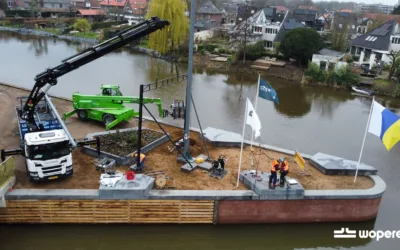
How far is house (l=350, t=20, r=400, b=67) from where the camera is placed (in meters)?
42.0

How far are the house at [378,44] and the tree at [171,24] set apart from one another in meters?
22.7

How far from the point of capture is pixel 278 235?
1382cm

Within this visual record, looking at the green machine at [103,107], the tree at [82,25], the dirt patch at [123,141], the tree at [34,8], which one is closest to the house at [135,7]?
the tree at [82,25]

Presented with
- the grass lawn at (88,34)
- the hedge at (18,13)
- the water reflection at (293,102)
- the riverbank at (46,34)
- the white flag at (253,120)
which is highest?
the hedge at (18,13)

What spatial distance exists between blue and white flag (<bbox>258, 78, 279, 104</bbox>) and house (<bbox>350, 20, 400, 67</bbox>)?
32491mm

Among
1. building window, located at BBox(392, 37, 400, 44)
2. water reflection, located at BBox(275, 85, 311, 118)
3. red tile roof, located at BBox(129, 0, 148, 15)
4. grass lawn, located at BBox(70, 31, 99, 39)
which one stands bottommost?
water reflection, located at BBox(275, 85, 311, 118)

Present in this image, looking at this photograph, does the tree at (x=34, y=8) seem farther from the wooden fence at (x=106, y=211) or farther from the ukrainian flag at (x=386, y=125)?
the ukrainian flag at (x=386, y=125)

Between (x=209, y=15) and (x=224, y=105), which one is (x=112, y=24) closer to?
(x=209, y=15)

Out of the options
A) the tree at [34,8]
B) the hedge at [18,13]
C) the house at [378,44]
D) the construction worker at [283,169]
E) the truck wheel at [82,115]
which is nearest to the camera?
the construction worker at [283,169]

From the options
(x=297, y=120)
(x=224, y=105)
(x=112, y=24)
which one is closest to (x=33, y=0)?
(x=112, y=24)

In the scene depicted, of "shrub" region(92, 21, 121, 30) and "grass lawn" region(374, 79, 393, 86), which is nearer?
"grass lawn" region(374, 79, 393, 86)

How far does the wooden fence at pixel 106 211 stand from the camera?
517 inches

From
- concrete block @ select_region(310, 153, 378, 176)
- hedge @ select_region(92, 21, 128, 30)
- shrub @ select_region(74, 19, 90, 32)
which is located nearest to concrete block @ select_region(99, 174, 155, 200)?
concrete block @ select_region(310, 153, 378, 176)

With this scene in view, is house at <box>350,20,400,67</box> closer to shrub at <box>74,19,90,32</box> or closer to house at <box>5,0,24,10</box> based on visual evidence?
shrub at <box>74,19,90,32</box>
